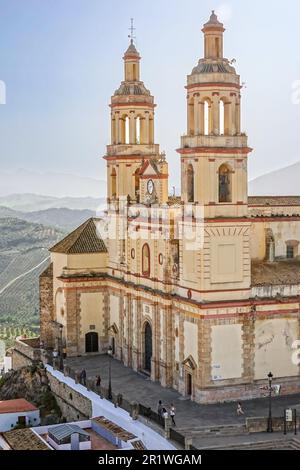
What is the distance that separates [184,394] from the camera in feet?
116

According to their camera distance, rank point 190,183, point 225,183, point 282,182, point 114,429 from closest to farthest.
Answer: point 114,429 < point 225,183 < point 190,183 < point 282,182

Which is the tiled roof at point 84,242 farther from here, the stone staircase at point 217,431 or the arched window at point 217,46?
the stone staircase at point 217,431

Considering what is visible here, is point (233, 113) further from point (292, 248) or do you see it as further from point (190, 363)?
point (190, 363)

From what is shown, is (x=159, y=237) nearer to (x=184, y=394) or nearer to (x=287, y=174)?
(x=184, y=394)

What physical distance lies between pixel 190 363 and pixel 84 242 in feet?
43.1

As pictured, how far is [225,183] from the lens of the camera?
1372 inches

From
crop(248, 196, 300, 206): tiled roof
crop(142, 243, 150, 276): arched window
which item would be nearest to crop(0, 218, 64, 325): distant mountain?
crop(142, 243, 150, 276): arched window

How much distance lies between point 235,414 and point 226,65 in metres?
13.2

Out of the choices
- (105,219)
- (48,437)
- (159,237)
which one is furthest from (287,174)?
(48,437)

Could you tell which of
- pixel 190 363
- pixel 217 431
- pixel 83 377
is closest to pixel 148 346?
pixel 83 377

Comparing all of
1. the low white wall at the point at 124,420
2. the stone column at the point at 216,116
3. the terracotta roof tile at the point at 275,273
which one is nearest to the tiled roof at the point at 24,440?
the low white wall at the point at 124,420

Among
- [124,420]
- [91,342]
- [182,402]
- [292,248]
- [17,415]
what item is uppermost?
[292,248]

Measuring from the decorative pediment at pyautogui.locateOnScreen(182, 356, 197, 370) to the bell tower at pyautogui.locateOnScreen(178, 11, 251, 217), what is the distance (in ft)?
18.4

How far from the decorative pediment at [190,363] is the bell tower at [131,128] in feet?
39.2
